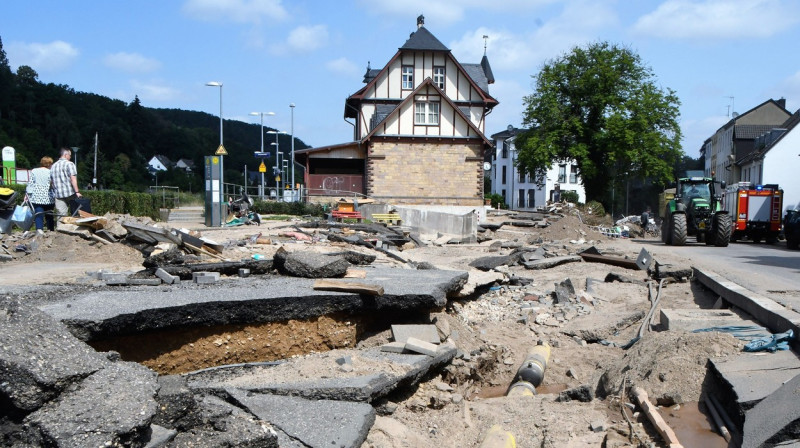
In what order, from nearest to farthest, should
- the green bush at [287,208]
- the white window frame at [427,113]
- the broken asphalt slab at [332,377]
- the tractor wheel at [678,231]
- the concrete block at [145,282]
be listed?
the broken asphalt slab at [332,377]
the concrete block at [145,282]
the tractor wheel at [678,231]
the green bush at [287,208]
the white window frame at [427,113]

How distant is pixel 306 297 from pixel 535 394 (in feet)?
7.71

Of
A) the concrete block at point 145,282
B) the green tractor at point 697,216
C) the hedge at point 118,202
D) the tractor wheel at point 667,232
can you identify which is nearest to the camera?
the concrete block at point 145,282

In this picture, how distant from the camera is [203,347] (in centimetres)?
555

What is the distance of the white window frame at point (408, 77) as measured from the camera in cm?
4103

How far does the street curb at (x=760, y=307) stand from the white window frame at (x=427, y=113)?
93.2ft

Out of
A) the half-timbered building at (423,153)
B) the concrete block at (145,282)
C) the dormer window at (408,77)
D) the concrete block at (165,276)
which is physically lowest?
the concrete block at (145,282)

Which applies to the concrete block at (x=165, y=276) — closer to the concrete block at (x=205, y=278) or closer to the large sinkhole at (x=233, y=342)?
the concrete block at (x=205, y=278)

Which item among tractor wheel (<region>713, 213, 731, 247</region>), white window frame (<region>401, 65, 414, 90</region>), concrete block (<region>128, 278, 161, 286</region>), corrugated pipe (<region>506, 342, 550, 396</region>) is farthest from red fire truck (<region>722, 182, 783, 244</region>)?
concrete block (<region>128, 278, 161, 286</region>)

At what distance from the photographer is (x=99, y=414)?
3080 millimetres

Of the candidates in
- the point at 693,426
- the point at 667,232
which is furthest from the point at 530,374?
the point at 667,232

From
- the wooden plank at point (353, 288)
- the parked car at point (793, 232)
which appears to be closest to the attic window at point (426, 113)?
the parked car at point (793, 232)

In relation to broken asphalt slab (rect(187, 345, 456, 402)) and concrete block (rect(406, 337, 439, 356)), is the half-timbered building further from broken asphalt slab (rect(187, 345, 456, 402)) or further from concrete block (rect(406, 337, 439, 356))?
broken asphalt slab (rect(187, 345, 456, 402))

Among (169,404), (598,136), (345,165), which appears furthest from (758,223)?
(169,404)

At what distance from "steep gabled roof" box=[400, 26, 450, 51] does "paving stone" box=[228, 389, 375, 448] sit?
37339mm
